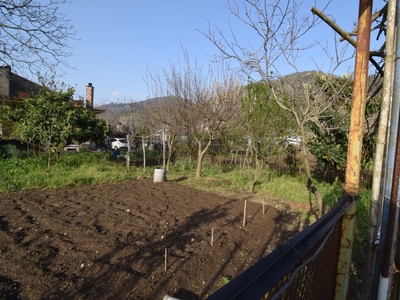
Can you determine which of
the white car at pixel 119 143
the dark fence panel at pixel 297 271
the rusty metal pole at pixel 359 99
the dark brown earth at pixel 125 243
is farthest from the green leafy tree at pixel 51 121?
the white car at pixel 119 143

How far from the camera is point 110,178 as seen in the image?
8.91m

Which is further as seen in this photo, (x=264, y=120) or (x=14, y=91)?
(x=14, y=91)

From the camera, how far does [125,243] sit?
3.88 m

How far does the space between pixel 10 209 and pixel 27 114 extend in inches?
251

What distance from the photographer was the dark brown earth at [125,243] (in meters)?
2.86

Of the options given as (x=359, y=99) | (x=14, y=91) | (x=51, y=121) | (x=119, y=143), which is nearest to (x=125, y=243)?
(x=359, y=99)

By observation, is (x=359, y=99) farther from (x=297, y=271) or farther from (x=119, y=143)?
(x=119, y=143)

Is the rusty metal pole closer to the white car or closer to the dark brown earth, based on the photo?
the dark brown earth

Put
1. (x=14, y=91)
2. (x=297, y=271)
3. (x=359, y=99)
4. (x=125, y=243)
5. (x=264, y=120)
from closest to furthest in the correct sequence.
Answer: (x=297, y=271) < (x=359, y=99) < (x=125, y=243) < (x=264, y=120) < (x=14, y=91)

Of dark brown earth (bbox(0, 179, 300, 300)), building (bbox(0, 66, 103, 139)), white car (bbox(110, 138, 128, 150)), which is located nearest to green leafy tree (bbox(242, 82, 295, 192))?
dark brown earth (bbox(0, 179, 300, 300))

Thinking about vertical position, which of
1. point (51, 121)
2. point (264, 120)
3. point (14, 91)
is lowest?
point (51, 121)

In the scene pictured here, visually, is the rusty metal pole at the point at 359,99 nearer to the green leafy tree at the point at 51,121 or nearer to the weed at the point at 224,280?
the weed at the point at 224,280

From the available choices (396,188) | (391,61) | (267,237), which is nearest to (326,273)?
(396,188)

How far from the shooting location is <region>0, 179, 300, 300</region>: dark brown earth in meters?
2.86
